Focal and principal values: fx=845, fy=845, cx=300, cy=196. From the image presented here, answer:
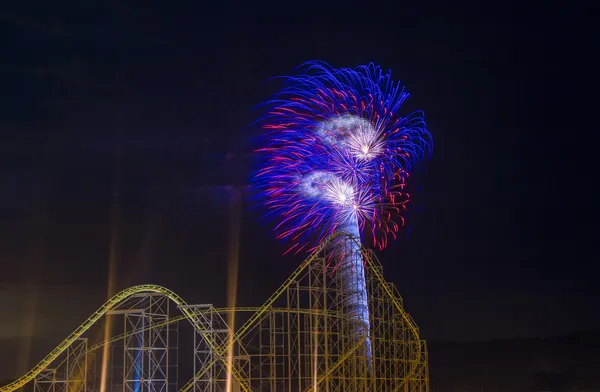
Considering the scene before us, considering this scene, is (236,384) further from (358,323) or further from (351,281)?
(351,281)

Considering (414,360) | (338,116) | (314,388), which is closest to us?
(314,388)

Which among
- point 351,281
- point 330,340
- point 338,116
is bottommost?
point 330,340

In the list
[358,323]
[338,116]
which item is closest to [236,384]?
[358,323]

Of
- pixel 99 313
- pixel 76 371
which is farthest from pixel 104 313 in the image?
pixel 76 371

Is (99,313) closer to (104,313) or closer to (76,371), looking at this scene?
(104,313)

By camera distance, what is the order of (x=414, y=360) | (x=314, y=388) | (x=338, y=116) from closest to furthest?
(x=314, y=388), (x=338, y=116), (x=414, y=360)

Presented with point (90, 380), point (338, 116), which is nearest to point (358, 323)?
point (338, 116)

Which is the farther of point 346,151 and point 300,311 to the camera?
point 346,151

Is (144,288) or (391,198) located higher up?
(391,198)

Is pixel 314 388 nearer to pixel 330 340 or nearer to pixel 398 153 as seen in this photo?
pixel 330 340
